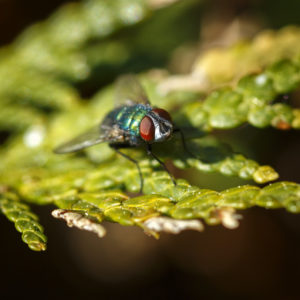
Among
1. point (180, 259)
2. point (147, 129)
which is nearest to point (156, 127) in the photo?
point (147, 129)

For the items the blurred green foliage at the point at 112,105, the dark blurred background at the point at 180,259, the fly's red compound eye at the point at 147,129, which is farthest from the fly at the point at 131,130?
the dark blurred background at the point at 180,259

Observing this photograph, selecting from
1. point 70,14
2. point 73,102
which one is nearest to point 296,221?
point 73,102

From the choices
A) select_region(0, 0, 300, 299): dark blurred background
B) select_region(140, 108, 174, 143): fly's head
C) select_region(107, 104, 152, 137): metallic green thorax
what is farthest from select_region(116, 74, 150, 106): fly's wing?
select_region(0, 0, 300, 299): dark blurred background

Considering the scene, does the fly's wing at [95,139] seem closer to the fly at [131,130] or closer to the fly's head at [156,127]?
the fly at [131,130]

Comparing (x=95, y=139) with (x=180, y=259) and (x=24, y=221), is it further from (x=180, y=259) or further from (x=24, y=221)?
(x=180, y=259)

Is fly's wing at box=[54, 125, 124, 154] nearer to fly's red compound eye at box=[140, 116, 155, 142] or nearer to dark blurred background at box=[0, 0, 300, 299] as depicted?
fly's red compound eye at box=[140, 116, 155, 142]
